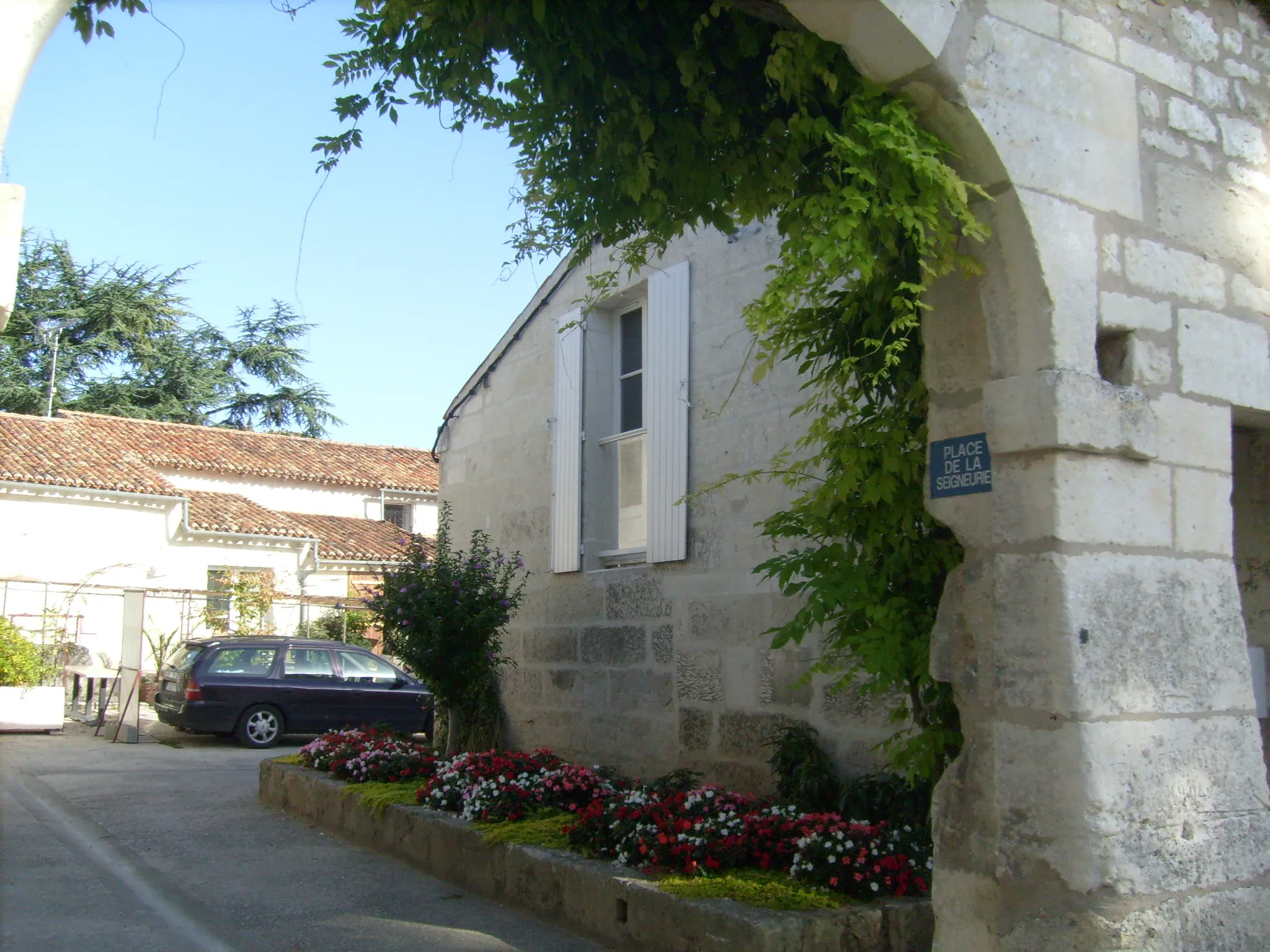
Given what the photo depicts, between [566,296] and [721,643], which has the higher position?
[566,296]

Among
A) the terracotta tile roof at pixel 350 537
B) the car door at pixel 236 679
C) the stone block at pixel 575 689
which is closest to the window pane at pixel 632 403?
the stone block at pixel 575 689

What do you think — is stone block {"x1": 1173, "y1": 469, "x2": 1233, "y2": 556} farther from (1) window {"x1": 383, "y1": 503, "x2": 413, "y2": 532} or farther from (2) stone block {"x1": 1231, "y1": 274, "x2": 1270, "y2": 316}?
(1) window {"x1": 383, "y1": 503, "x2": 413, "y2": 532}

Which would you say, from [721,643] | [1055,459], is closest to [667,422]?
[721,643]

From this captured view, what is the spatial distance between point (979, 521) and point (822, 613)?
0.67 m

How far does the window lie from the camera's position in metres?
31.9

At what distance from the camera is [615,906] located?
505cm

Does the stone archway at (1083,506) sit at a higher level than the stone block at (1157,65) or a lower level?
lower

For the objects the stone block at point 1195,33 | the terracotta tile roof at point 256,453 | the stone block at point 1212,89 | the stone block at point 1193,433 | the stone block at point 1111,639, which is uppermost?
the terracotta tile roof at point 256,453

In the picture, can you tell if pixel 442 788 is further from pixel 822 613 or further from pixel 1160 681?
pixel 1160 681

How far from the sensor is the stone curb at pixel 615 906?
14.4ft

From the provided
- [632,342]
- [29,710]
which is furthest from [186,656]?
[632,342]

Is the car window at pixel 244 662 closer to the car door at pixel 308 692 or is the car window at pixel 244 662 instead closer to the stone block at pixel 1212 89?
the car door at pixel 308 692

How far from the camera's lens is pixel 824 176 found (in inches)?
140

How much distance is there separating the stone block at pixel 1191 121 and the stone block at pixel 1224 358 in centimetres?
68
